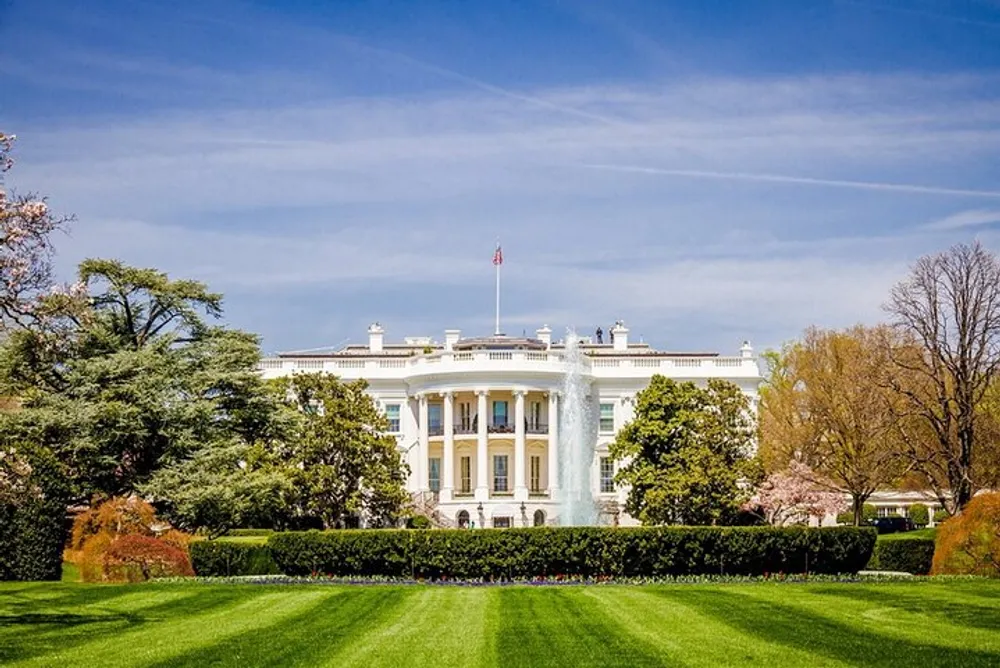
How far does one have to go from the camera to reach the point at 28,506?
29.8 meters

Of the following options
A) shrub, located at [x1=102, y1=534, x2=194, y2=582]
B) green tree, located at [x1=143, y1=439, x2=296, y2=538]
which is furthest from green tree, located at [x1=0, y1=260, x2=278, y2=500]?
shrub, located at [x1=102, y1=534, x2=194, y2=582]

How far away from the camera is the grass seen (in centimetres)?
1581

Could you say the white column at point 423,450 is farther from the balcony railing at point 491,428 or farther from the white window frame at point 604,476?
the white window frame at point 604,476

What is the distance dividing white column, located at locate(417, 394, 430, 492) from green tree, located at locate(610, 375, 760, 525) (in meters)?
17.4

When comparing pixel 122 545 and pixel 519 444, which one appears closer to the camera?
pixel 122 545

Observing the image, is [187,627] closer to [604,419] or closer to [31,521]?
[31,521]

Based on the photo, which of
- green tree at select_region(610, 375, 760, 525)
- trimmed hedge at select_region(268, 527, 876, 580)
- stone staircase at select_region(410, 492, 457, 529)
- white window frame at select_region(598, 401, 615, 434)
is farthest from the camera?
white window frame at select_region(598, 401, 615, 434)

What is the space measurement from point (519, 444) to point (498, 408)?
3126 mm

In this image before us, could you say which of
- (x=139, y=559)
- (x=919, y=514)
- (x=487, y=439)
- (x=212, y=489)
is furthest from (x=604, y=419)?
(x=139, y=559)

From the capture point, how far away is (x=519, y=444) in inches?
2608

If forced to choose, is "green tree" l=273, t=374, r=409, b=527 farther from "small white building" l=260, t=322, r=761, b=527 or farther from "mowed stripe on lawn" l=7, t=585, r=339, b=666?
"mowed stripe on lawn" l=7, t=585, r=339, b=666

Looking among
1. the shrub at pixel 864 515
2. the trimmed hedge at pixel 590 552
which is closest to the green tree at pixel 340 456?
the trimmed hedge at pixel 590 552

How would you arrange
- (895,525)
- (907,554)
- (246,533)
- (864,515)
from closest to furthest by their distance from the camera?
(907,554) < (246,533) < (895,525) < (864,515)

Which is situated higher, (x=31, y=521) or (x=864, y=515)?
(x=864, y=515)
